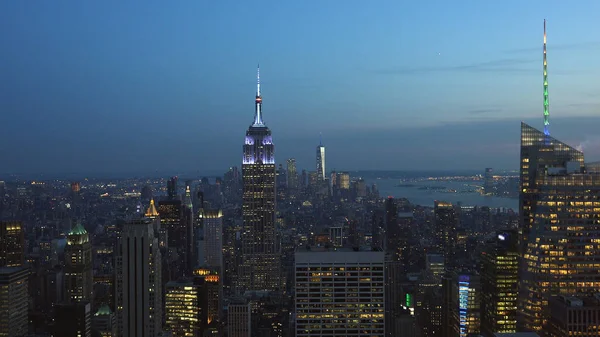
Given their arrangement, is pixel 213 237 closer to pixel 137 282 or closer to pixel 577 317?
pixel 137 282

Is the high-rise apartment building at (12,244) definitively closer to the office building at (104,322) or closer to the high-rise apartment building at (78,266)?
the high-rise apartment building at (78,266)

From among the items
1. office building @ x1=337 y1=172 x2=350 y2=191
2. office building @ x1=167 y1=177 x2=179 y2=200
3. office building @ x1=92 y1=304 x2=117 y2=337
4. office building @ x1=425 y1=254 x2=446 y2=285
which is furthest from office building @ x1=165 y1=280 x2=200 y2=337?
office building @ x1=337 y1=172 x2=350 y2=191

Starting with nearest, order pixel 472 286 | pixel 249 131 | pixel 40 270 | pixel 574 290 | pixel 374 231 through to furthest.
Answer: pixel 574 290 < pixel 472 286 < pixel 40 270 < pixel 374 231 < pixel 249 131

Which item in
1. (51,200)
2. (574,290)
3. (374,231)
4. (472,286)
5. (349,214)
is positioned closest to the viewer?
(574,290)

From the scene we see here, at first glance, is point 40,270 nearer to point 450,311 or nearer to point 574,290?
point 450,311

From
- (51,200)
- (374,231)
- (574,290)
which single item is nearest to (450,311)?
(574,290)

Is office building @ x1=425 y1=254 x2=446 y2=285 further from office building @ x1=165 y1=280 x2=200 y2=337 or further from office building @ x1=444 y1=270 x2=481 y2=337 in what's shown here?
office building @ x1=165 y1=280 x2=200 y2=337

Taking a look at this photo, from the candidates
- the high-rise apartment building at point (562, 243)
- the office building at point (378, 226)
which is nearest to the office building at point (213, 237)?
the office building at point (378, 226)

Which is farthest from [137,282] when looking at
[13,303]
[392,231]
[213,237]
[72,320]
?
[392,231]
